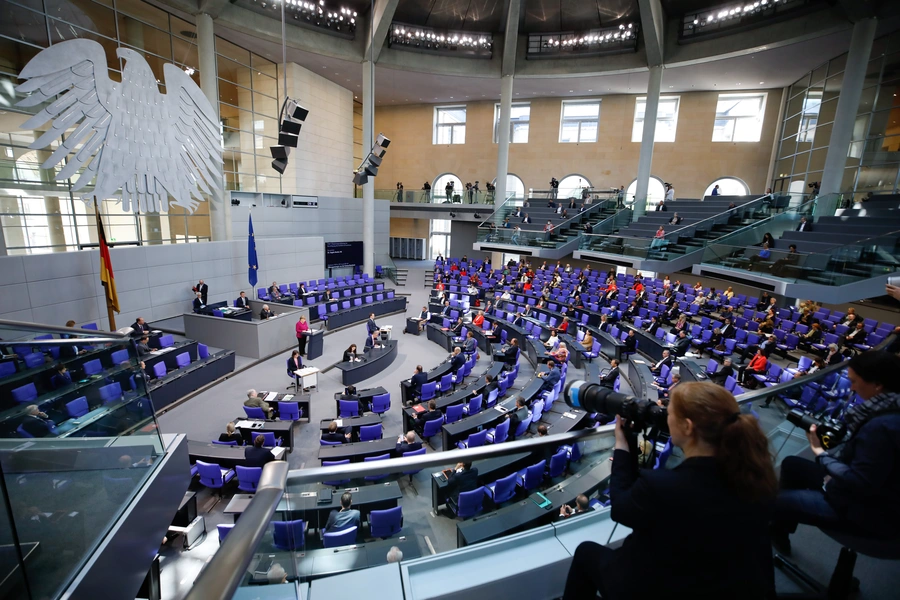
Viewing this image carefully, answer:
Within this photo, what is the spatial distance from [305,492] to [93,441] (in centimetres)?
287

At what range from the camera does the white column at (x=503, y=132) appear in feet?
74.3

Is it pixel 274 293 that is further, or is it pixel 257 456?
pixel 274 293

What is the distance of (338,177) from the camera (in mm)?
23609

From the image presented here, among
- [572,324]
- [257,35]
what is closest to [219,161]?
[257,35]

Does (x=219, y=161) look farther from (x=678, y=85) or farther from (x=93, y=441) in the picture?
(x=678, y=85)

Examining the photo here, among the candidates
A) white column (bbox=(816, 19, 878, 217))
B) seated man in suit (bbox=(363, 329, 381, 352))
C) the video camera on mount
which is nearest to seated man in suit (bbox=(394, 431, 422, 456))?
the video camera on mount

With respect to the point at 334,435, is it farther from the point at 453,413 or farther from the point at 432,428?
the point at 453,413

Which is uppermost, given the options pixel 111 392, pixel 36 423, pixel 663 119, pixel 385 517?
pixel 663 119

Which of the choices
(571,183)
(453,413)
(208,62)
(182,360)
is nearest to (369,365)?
(453,413)

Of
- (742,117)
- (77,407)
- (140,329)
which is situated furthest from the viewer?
(742,117)

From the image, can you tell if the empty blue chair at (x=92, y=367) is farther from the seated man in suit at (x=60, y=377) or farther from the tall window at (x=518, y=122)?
the tall window at (x=518, y=122)

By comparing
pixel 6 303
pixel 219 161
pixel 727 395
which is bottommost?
pixel 6 303

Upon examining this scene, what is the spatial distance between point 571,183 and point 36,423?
2816 cm

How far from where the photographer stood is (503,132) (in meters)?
23.4
